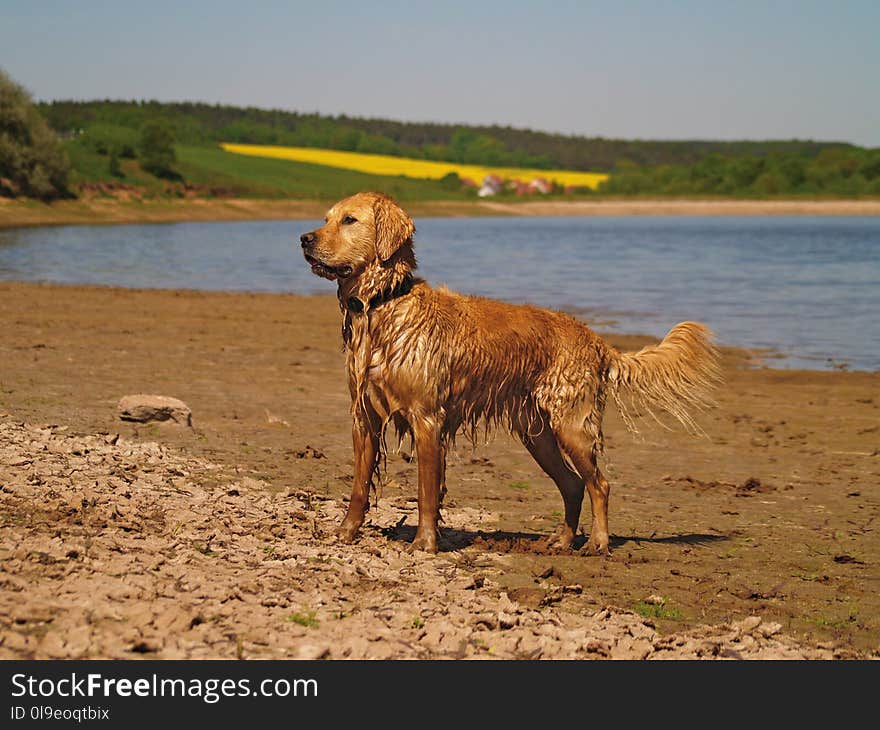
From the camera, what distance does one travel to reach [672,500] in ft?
30.7

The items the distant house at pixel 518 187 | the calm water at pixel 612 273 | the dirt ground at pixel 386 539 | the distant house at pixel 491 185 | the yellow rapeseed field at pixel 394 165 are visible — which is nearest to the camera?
the dirt ground at pixel 386 539

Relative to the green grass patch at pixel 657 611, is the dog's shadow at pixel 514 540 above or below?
below

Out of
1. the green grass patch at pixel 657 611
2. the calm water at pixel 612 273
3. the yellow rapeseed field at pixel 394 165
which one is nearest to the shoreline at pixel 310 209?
the calm water at pixel 612 273

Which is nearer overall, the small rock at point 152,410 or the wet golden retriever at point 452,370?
the wet golden retriever at point 452,370

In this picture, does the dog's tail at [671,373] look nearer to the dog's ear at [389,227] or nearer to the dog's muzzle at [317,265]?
the dog's ear at [389,227]

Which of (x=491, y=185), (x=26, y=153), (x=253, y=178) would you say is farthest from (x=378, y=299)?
(x=491, y=185)

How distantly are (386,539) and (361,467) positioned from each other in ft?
1.80

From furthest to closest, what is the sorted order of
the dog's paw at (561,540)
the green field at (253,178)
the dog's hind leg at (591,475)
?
the green field at (253,178) → the dog's paw at (561,540) → the dog's hind leg at (591,475)

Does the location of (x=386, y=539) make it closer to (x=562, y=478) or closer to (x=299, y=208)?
(x=562, y=478)

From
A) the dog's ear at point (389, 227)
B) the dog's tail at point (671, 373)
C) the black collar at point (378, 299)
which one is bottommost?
the dog's tail at point (671, 373)

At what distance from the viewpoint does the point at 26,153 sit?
70750 mm

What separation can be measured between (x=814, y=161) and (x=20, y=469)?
15007 centimetres

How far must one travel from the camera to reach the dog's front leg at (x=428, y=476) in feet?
22.9

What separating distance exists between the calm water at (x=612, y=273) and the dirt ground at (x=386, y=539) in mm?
3973
